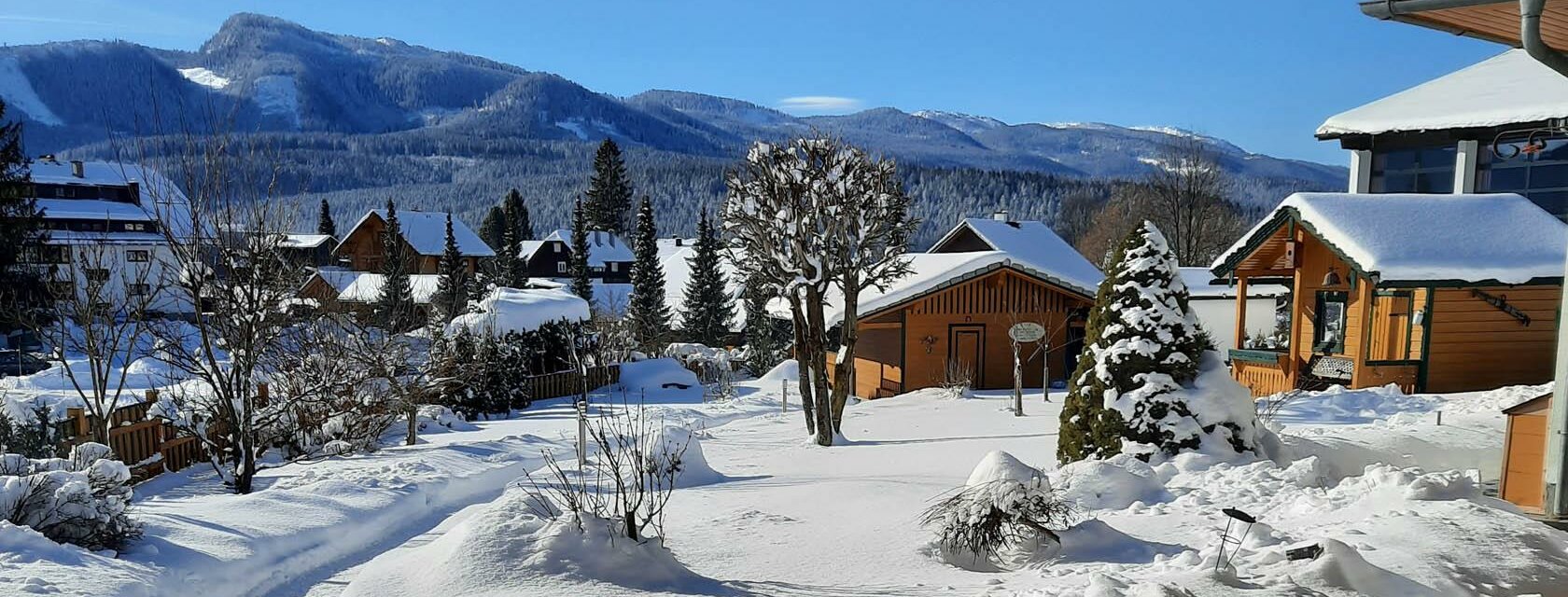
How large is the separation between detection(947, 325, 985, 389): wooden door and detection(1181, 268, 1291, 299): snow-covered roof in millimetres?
6895

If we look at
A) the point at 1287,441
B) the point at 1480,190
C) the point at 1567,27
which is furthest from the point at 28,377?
the point at 1480,190

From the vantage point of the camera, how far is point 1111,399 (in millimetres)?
8797

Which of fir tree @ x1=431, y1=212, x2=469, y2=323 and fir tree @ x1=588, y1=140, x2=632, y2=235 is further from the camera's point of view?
fir tree @ x1=588, y1=140, x2=632, y2=235

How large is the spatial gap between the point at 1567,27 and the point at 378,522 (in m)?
10.9

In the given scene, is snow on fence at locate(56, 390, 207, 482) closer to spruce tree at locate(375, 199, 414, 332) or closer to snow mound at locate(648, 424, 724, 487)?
spruce tree at locate(375, 199, 414, 332)

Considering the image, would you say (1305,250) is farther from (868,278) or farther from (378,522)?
(378,522)

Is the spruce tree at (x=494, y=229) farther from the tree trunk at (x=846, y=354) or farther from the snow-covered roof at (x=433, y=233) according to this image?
the tree trunk at (x=846, y=354)

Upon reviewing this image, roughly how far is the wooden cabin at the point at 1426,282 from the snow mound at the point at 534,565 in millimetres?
12164

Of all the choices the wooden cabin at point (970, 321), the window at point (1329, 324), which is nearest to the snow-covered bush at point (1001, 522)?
the window at point (1329, 324)

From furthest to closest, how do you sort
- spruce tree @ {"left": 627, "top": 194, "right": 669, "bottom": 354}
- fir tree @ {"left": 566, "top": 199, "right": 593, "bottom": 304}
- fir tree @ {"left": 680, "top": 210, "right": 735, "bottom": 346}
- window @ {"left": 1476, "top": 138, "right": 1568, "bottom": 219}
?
1. fir tree @ {"left": 566, "top": 199, "right": 593, "bottom": 304}
2. fir tree @ {"left": 680, "top": 210, "right": 735, "bottom": 346}
3. spruce tree @ {"left": 627, "top": 194, "right": 669, "bottom": 354}
4. window @ {"left": 1476, "top": 138, "right": 1568, "bottom": 219}

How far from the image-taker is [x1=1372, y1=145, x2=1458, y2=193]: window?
18234mm

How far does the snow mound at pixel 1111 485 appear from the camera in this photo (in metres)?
7.49

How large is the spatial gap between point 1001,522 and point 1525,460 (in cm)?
449

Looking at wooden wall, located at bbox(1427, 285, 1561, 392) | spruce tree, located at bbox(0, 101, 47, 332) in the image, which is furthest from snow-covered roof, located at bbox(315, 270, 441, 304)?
wooden wall, located at bbox(1427, 285, 1561, 392)
